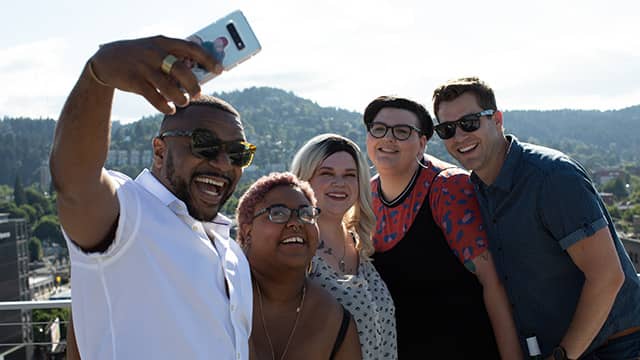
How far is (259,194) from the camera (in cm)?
268

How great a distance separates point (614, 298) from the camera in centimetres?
284

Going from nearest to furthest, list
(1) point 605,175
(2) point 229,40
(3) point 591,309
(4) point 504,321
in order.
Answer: (2) point 229,40 < (3) point 591,309 < (4) point 504,321 < (1) point 605,175

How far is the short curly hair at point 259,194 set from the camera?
2.67 m

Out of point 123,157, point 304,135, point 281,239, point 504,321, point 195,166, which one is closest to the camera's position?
point 195,166

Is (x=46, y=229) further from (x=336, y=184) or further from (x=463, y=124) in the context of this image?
(x=463, y=124)

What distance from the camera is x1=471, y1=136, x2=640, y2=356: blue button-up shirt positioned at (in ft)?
9.35

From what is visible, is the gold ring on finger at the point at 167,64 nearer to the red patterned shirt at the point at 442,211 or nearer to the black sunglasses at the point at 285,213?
the black sunglasses at the point at 285,213

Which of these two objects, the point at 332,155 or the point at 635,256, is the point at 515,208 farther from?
the point at 635,256

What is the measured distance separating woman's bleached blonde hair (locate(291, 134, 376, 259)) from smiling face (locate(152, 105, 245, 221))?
1.19 meters

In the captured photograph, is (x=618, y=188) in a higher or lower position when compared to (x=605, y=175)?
lower

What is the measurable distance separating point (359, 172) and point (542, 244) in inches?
36.1

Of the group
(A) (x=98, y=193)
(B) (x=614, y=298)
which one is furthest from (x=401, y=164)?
(A) (x=98, y=193)

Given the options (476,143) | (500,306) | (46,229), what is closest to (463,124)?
(476,143)

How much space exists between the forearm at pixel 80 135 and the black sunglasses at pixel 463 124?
1.94 metres
